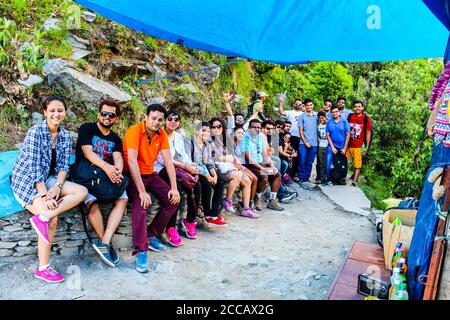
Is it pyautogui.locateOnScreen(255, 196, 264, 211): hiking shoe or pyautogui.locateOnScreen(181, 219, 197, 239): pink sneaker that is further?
pyautogui.locateOnScreen(255, 196, 264, 211): hiking shoe

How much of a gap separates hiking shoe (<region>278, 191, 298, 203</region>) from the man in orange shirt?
265 centimetres

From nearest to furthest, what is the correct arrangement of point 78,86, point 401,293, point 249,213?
point 401,293 < point 78,86 < point 249,213

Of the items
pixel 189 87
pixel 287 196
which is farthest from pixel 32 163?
pixel 189 87

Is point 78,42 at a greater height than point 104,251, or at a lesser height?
greater

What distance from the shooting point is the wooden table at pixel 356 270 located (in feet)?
9.52

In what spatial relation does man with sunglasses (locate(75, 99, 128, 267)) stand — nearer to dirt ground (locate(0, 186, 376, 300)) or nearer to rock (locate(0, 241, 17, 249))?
dirt ground (locate(0, 186, 376, 300))

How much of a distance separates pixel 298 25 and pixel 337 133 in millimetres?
3842

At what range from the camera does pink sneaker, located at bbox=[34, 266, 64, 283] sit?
131 inches

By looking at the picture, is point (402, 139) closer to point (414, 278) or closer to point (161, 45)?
point (161, 45)

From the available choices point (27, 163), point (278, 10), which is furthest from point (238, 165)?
point (27, 163)

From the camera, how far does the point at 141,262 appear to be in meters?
3.69

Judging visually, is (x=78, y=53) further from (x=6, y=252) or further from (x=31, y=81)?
(x=6, y=252)

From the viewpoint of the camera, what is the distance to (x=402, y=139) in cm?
920

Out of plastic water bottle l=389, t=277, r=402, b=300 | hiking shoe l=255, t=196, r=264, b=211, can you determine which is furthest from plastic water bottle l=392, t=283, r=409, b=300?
hiking shoe l=255, t=196, r=264, b=211
